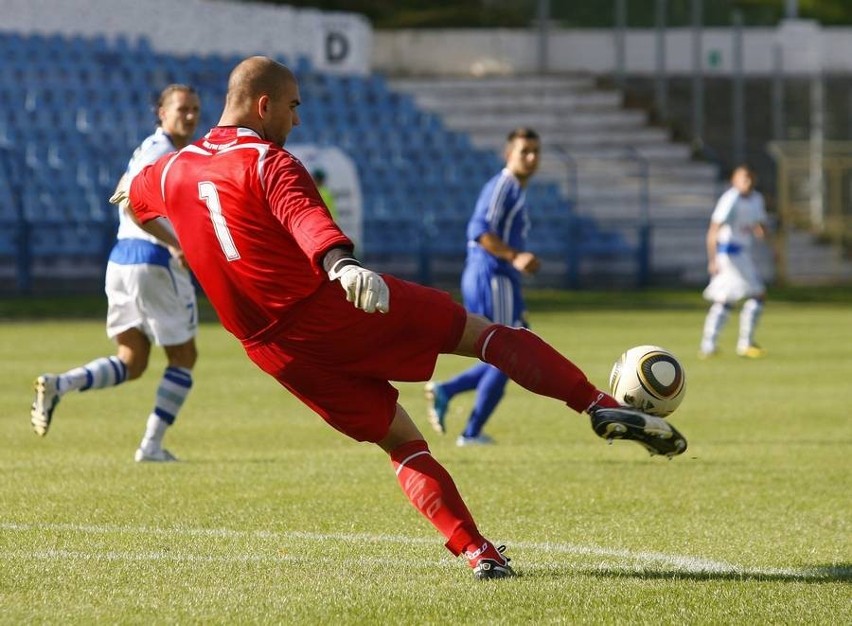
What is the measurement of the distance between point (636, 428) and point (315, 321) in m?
1.19

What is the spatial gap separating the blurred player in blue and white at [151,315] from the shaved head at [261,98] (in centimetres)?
338

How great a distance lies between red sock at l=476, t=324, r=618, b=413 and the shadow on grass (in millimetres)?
740

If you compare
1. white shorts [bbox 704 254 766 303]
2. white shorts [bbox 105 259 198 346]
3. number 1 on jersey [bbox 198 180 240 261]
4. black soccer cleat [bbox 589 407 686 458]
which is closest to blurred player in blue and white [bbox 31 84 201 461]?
white shorts [bbox 105 259 198 346]

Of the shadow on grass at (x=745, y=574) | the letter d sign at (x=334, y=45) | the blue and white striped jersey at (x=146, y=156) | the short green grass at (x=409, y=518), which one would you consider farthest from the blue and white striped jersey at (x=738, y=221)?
the letter d sign at (x=334, y=45)

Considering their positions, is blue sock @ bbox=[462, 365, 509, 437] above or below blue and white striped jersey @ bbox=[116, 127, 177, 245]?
below

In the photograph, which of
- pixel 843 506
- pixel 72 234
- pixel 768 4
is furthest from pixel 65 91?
pixel 843 506

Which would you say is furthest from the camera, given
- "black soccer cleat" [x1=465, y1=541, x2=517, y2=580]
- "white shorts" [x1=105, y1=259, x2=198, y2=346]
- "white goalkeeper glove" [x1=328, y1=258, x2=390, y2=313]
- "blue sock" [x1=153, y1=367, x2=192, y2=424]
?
"blue sock" [x1=153, y1=367, x2=192, y2=424]

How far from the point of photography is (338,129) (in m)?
34.5

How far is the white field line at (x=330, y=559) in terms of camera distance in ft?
20.2

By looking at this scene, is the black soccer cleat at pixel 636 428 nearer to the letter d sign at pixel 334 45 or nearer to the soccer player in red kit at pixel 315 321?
the soccer player in red kit at pixel 315 321

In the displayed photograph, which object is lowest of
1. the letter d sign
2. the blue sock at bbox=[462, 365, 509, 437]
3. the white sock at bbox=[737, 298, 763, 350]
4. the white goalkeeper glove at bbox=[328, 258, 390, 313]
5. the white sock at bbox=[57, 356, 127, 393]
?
the white sock at bbox=[737, 298, 763, 350]

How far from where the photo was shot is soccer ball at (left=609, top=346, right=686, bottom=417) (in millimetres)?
5930

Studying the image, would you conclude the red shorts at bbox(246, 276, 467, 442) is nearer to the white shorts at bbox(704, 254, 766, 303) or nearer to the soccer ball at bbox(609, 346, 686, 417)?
the soccer ball at bbox(609, 346, 686, 417)

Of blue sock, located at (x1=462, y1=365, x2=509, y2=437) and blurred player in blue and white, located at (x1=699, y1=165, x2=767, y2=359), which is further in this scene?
blurred player in blue and white, located at (x1=699, y1=165, x2=767, y2=359)
